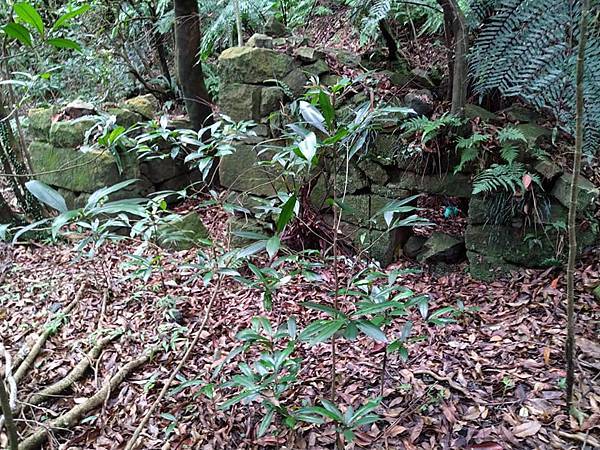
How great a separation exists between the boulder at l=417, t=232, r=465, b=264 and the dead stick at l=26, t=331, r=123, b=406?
1.99m

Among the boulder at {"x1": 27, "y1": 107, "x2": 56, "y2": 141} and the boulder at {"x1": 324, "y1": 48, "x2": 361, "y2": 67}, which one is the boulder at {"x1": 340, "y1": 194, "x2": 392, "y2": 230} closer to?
the boulder at {"x1": 324, "y1": 48, "x2": 361, "y2": 67}

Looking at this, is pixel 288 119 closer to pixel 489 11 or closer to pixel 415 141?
pixel 415 141

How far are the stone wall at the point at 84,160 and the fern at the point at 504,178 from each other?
275cm

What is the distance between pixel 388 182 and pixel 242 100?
4.19 feet

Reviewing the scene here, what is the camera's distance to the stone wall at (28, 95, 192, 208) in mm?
3904

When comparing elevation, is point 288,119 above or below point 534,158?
above

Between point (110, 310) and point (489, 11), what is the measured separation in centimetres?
289

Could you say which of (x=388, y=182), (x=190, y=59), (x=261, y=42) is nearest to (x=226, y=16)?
(x=190, y=59)

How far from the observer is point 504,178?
2.47 m

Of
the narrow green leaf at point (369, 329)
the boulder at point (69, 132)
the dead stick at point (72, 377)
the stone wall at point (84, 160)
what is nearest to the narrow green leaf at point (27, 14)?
the narrow green leaf at point (369, 329)

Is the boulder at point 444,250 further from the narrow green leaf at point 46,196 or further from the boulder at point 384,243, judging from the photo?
the narrow green leaf at point 46,196

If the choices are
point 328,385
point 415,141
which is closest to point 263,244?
point 328,385

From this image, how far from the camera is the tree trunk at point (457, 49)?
2.55 metres

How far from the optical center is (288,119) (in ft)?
10.5
